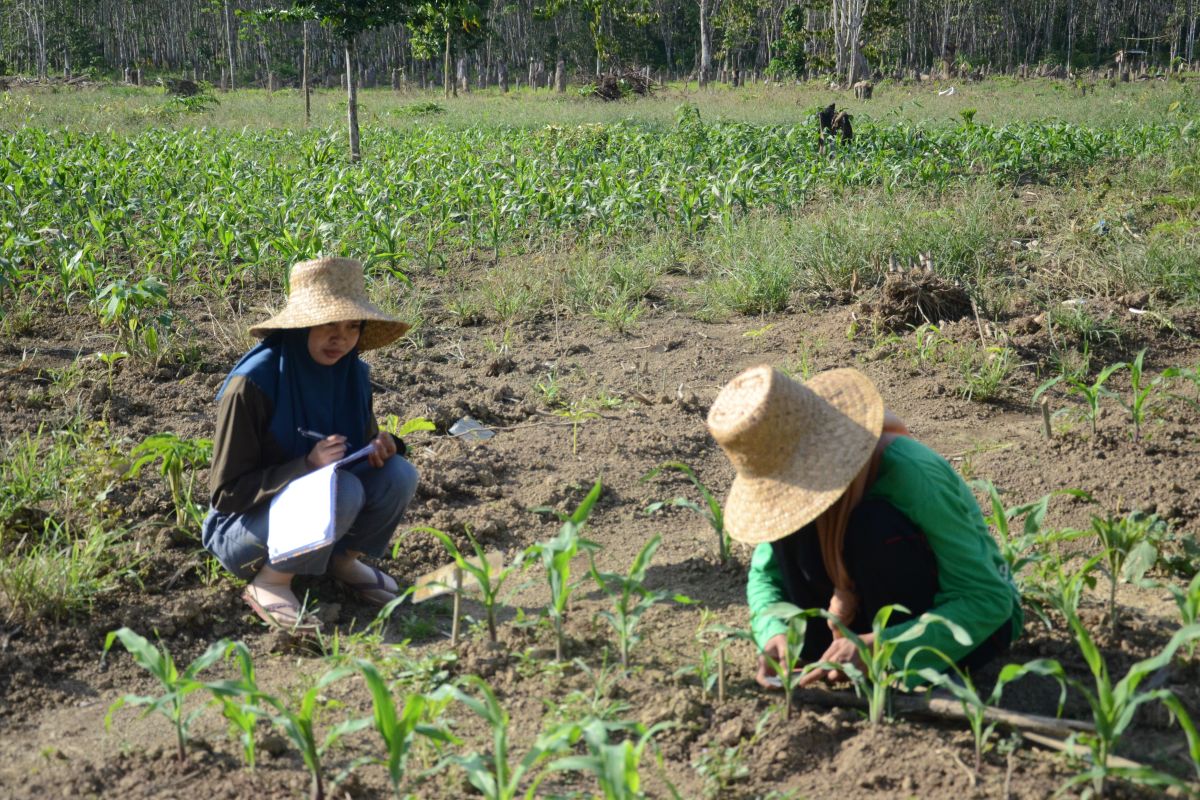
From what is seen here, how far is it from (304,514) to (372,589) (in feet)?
1.49

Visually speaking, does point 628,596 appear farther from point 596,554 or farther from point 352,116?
point 352,116

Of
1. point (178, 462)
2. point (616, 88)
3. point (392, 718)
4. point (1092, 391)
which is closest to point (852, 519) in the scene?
point (392, 718)

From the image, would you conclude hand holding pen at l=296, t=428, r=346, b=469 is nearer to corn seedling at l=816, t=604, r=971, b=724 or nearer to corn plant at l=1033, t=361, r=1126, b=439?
corn seedling at l=816, t=604, r=971, b=724

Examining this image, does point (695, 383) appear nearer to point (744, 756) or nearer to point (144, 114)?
point (744, 756)

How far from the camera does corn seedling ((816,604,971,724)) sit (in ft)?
7.48

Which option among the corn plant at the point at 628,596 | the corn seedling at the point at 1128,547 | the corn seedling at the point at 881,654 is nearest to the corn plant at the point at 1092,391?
the corn seedling at the point at 1128,547

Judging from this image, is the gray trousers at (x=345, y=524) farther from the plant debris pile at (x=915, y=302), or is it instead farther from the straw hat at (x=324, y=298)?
the plant debris pile at (x=915, y=302)

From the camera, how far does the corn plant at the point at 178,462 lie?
11.5 ft

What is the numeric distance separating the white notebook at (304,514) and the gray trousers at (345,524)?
3.0 inches

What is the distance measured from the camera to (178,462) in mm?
3641

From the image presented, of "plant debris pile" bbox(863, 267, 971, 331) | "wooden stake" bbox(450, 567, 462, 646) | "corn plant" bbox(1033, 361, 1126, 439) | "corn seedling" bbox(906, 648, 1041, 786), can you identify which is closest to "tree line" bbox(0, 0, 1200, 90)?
"plant debris pile" bbox(863, 267, 971, 331)

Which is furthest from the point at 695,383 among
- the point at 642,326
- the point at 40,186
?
the point at 40,186

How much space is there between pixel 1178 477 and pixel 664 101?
22.8 meters

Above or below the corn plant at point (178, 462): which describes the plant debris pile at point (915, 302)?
above
